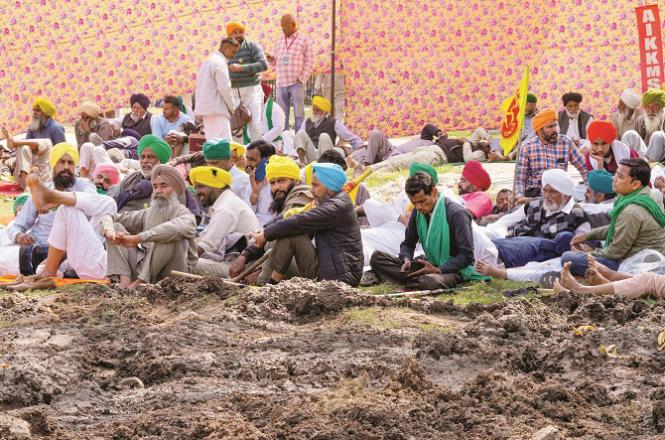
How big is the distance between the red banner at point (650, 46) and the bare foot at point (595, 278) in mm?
7351

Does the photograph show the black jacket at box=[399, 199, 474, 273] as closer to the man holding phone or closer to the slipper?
the slipper

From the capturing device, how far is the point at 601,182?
33.2ft

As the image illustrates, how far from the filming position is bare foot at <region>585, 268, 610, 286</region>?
26.1 feet

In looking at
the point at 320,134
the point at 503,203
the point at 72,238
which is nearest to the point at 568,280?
the point at 503,203

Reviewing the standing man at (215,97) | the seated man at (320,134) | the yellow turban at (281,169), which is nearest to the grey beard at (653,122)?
the seated man at (320,134)

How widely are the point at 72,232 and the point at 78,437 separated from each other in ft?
13.4

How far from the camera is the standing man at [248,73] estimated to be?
44.0 ft

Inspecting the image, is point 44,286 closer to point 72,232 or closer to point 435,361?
point 72,232

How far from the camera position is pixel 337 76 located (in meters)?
15.7

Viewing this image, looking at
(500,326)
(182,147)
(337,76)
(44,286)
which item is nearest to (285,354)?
(500,326)

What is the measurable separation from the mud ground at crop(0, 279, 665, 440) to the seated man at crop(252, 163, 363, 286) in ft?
1.91

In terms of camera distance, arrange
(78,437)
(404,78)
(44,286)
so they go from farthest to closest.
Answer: (404,78) → (44,286) → (78,437)

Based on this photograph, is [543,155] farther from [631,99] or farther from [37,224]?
[37,224]

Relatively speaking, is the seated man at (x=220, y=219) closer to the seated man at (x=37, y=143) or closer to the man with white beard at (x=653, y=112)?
the seated man at (x=37, y=143)
